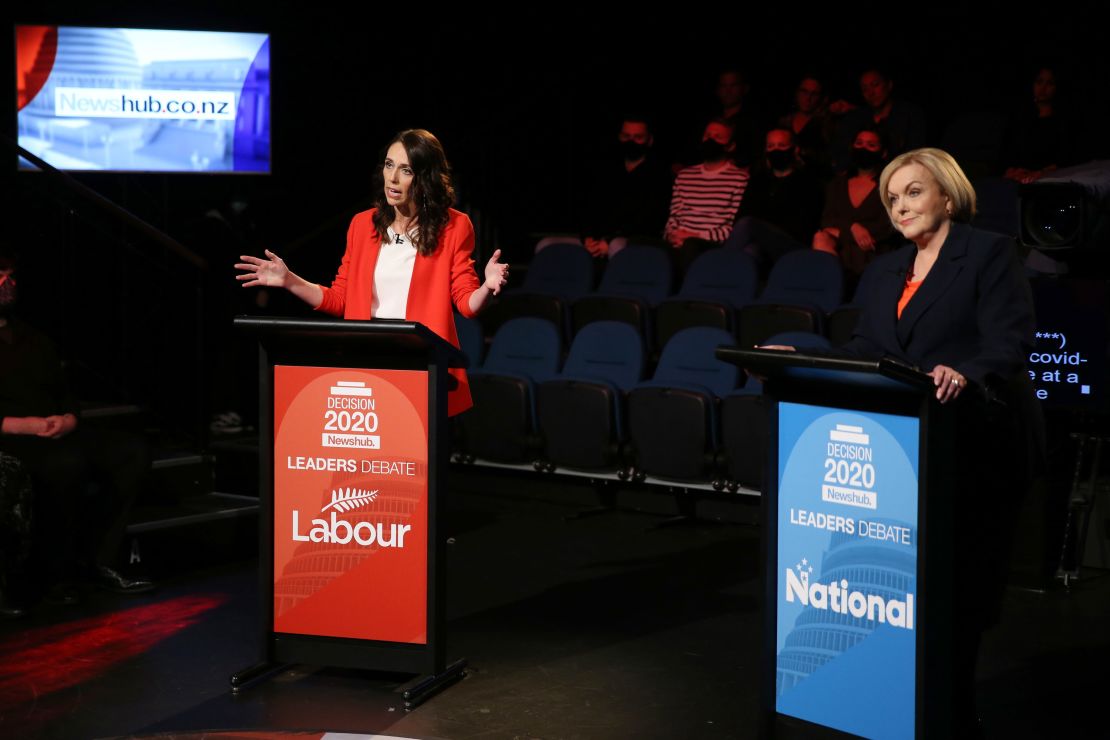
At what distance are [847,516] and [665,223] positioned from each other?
5.74m

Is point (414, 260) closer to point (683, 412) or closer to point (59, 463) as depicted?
point (59, 463)

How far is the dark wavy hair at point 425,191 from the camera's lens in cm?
404

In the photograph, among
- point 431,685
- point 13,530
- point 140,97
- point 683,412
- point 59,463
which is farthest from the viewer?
point 140,97

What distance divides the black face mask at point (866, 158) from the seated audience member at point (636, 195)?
137cm

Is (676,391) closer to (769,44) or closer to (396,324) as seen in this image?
(396,324)

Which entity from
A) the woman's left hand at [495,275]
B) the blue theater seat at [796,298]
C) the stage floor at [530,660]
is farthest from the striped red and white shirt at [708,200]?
the woman's left hand at [495,275]

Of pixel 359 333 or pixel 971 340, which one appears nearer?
pixel 971 340

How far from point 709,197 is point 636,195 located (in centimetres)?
61

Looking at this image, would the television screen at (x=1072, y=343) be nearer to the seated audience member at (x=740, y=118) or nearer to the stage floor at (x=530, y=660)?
the stage floor at (x=530, y=660)

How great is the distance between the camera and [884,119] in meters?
8.24

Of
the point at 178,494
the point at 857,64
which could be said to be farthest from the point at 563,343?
the point at 857,64

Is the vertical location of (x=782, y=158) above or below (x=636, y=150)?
below

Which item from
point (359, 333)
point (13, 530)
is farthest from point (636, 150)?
point (359, 333)

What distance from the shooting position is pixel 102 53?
8.91 metres
